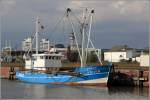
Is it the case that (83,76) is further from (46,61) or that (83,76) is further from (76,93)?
(76,93)

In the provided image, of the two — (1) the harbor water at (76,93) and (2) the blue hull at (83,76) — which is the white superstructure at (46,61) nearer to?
(2) the blue hull at (83,76)

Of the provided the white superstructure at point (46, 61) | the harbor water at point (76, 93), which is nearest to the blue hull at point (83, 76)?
the harbor water at point (76, 93)

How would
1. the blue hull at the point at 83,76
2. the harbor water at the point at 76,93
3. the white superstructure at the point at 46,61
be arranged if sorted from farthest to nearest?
the white superstructure at the point at 46,61, the blue hull at the point at 83,76, the harbor water at the point at 76,93

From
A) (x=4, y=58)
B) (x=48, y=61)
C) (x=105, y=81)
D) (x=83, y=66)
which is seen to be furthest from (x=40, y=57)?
(x=4, y=58)

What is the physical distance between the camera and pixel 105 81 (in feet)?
150

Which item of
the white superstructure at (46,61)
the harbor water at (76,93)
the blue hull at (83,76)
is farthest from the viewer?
the white superstructure at (46,61)

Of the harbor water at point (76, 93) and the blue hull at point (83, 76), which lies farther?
the blue hull at point (83, 76)

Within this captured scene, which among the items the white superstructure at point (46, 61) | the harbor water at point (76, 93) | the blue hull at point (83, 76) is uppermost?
the white superstructure at point (46, 61)

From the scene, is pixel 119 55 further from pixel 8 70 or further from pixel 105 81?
pixel 105 81

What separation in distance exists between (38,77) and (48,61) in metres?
2.57

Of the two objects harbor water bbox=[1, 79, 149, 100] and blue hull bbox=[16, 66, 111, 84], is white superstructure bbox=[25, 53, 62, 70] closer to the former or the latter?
blue hull bbox=[16, 66, 111, 84]

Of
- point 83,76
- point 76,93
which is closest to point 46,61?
point 83,76

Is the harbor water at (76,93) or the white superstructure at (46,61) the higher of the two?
the white superstructure at (46,61)

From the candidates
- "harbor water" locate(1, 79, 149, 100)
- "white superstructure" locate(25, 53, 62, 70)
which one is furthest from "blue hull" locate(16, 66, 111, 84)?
"white superstructure" locate(25, 53, 62, 70)
